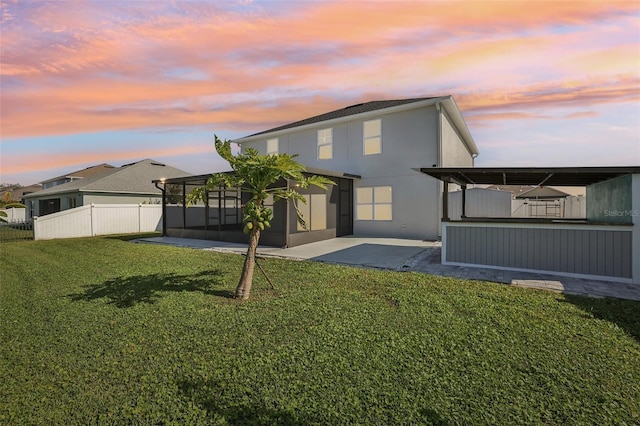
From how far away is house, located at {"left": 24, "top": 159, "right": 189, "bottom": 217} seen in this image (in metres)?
19.5

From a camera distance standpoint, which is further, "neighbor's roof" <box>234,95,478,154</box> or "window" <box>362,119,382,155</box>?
"window" <box>362,119,382,155</box>

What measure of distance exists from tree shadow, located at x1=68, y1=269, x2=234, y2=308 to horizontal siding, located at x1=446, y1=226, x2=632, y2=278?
18.7 ft

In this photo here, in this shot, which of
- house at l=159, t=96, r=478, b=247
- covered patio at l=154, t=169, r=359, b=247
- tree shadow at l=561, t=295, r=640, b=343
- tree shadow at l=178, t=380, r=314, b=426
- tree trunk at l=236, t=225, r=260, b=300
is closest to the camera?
tree shadow at l=178, t=380, r=314, b=426

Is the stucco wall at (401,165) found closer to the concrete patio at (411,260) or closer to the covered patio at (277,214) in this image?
the covered patio at (277,214)

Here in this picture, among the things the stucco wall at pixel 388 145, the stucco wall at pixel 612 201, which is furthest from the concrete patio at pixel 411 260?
the stucco wall at pixel 388 145

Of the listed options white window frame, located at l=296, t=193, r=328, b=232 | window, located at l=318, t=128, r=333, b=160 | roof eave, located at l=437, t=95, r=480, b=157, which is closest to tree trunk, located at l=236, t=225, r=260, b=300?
white window frame, located at l=296, t=193, r=328, b=232

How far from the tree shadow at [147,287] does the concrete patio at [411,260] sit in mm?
2815

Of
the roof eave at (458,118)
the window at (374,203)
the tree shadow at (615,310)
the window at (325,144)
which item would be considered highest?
the roof eave at (458,118)

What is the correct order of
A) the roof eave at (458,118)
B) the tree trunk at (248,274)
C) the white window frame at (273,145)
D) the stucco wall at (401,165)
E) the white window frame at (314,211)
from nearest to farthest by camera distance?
the tree trunk at (248,274) < the white window frame at (314,211) < the roof eave at (458,118) < the stucco wall at (401,165) < the white window frame at (273,145)

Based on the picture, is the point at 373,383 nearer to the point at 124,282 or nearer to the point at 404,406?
the point at 404,406

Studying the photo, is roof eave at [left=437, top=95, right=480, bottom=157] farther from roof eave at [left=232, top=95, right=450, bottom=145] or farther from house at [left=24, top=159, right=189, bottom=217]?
house at [left=24, top=159, right=189, bottom=217]

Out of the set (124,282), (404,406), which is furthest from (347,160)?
(404,406)

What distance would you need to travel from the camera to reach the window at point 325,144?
48.5 feet

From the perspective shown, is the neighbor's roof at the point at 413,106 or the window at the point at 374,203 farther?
the window at the point at 374,203
